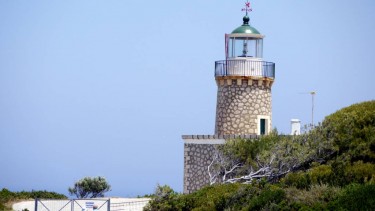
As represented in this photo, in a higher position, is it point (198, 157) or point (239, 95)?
point (239, 95)

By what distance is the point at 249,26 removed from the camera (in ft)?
120

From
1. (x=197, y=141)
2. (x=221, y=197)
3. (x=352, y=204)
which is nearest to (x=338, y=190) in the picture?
(x=352, y=204)

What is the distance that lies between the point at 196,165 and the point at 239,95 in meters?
2.83

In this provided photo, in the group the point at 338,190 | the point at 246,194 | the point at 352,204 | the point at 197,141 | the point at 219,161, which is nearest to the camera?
the point at 352,204

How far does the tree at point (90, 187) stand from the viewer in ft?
142

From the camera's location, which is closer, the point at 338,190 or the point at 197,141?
the point at 338,190

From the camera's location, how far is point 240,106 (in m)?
35.7

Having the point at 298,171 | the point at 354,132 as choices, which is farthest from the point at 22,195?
the point at 354,132

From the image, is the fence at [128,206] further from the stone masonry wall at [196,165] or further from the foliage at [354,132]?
the foliage at [354,132]

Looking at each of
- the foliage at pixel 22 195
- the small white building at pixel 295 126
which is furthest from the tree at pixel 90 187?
the small white building at pixel 295 126

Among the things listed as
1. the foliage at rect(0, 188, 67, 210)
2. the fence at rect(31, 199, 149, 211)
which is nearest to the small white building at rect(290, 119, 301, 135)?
the fence at rect(31, 199, 149, 211)

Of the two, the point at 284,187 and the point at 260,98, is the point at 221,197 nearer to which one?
the point at 284,187

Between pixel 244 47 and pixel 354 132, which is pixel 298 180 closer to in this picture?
pixel 354 132

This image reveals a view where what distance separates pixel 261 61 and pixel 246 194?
31.5 ft
